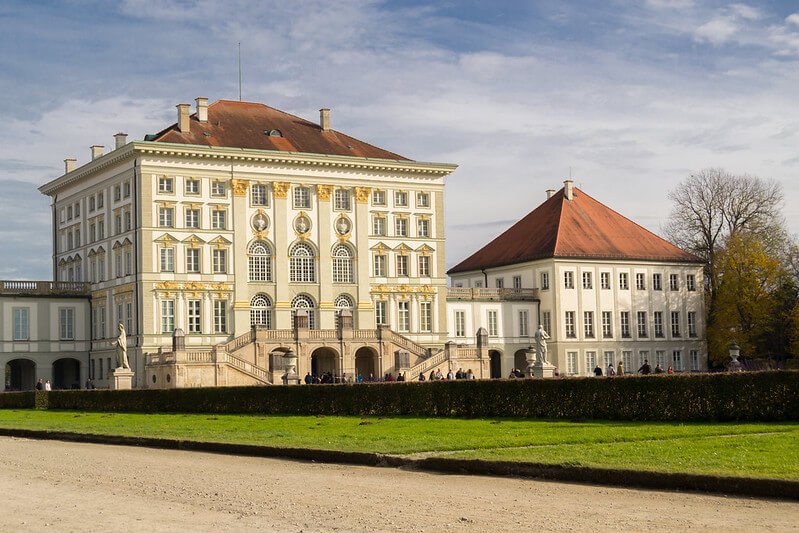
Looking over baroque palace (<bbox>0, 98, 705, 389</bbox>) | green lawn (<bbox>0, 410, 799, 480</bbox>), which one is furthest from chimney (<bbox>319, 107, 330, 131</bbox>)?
green lawn (<bbox>0, 410, 799, 480</bbox>)

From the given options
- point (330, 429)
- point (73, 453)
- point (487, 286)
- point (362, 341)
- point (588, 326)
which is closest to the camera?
point (73, 453)

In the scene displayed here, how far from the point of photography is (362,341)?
72438 mm

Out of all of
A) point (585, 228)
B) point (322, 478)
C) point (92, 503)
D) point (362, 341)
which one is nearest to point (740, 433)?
point (322, 478)

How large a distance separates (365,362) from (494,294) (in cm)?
1212

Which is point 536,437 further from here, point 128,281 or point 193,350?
point 128,281

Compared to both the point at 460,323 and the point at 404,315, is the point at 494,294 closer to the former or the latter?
the point at 460,323

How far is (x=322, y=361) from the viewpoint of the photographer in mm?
73562

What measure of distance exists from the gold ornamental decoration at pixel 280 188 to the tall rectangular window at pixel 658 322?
26.5 metres

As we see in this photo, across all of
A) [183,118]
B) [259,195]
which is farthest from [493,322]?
[183,118]

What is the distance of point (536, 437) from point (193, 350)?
43.7m

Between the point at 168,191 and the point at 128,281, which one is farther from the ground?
the point at 168,191

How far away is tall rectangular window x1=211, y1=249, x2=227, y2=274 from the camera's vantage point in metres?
73.8

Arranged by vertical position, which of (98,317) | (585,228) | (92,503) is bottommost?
(92,503)

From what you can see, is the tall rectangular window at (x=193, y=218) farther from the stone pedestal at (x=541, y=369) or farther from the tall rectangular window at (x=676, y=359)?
the tall rectangular window at (x=676, y=359)
